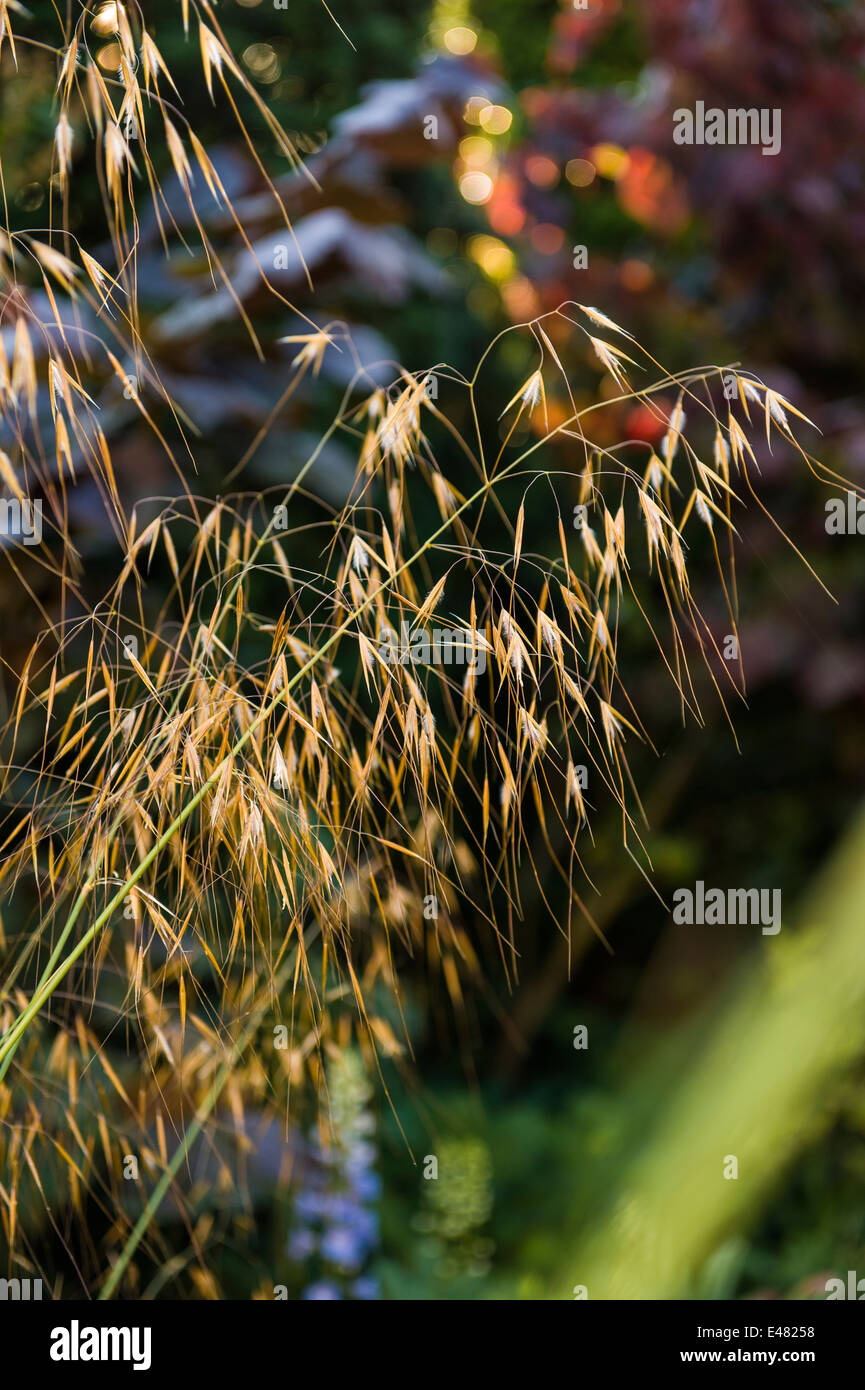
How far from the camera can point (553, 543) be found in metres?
1.92

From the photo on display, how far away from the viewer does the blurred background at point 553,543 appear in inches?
48.4

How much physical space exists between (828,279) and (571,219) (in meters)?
0.62

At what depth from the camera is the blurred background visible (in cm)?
123

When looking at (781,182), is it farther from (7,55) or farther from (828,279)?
(7,55)

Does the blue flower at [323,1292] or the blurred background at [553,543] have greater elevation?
the blurred background at [553,543]

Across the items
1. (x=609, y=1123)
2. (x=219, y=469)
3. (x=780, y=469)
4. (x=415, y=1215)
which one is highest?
(x=780, y=469)

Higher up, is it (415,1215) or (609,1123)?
(609,1123)

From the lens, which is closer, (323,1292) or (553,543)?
(323,1292)

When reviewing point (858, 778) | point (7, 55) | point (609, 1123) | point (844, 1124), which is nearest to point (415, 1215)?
point (609, 1123)

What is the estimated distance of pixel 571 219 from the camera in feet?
7.59

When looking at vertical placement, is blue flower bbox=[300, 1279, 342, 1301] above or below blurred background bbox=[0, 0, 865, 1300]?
below

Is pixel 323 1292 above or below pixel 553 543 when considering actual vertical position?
below
